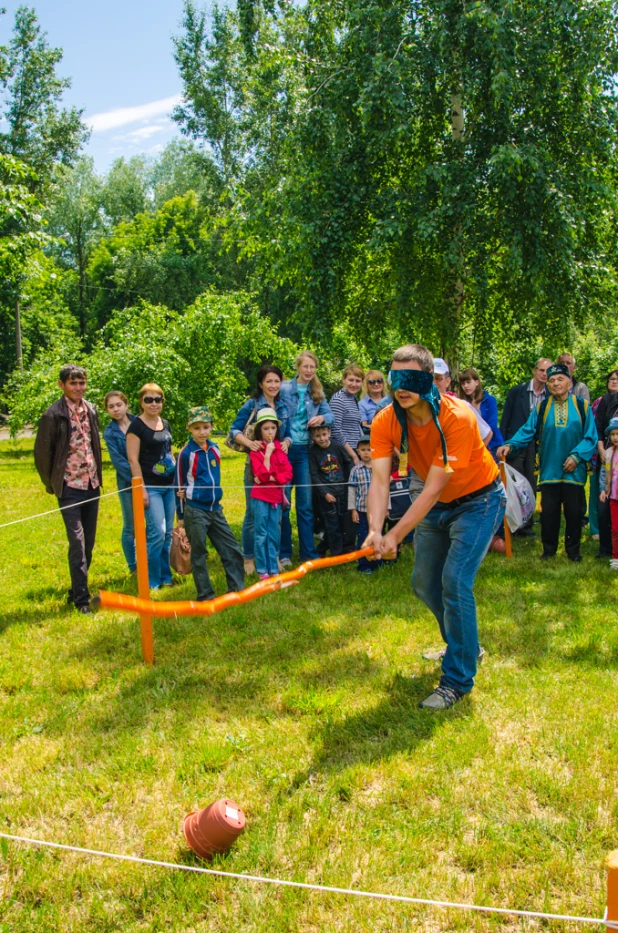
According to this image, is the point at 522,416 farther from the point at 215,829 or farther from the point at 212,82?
the point at 212,82

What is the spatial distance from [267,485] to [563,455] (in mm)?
3145

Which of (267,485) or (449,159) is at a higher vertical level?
(449,159)

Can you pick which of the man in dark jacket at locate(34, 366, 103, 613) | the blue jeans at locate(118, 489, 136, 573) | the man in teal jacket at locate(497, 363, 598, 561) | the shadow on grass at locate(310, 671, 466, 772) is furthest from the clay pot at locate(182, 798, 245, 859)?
the man in teal jacket at locate(497, 363, 598, 561)

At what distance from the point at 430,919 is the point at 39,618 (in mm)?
4728

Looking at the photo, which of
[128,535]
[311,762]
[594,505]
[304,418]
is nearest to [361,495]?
[304,418]

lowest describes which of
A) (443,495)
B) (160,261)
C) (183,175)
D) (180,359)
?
(443,495)

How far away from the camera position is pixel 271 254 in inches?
469

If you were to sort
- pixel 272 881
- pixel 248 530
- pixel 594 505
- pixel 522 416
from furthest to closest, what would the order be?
pixel 522 416, pixel 594 505, pixel 248 530, pixel 272 881

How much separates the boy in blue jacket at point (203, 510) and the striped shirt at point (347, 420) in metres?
1.95

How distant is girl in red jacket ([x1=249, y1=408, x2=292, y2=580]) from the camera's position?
7359 mm

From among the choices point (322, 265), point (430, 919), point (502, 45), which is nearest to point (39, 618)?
point (430, 919)

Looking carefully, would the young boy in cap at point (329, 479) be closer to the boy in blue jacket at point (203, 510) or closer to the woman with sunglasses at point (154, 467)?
the boy in blue jacket at point (203, 510)

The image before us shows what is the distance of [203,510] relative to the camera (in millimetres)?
6781

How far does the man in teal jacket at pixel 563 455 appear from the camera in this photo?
796cm
